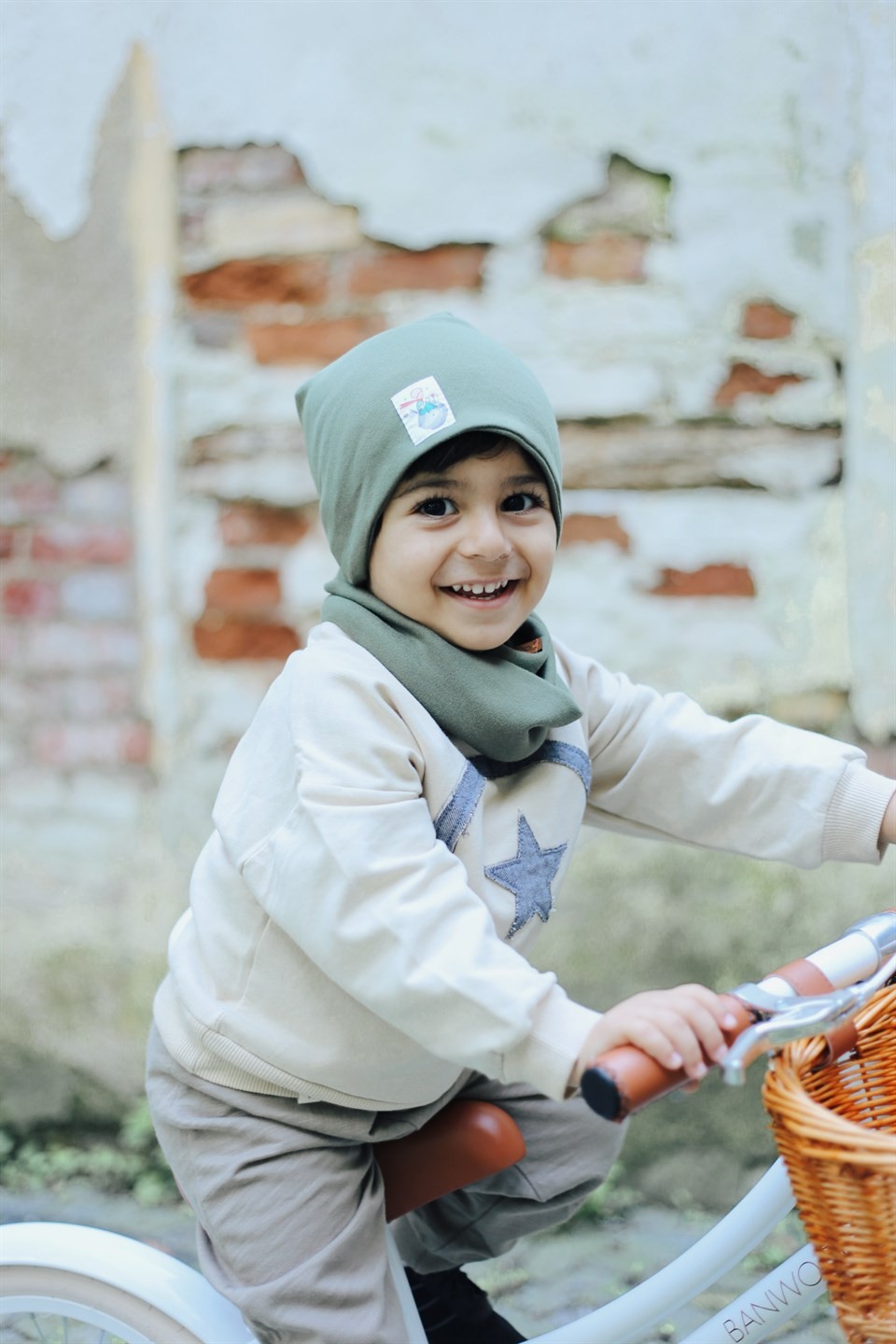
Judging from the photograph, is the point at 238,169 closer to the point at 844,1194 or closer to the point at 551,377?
the point at 551,377

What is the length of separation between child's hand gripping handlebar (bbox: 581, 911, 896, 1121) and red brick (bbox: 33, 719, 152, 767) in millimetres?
1536

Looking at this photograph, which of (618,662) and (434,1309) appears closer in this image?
(434,1309)

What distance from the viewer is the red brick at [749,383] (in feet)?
7.46

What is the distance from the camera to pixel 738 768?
1472 millimetres

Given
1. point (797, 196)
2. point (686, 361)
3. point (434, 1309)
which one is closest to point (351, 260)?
point (686, 361)

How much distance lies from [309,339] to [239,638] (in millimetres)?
522

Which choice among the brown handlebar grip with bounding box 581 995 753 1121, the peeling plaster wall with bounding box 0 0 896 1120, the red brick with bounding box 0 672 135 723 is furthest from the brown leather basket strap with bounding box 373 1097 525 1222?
the red brick with bounding box 0 672 135 723

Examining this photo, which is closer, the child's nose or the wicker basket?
the wicker basket

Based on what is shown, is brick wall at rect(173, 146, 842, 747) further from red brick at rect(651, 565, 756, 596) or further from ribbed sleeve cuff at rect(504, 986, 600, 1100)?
ribbed sleeve cuff at rect(504, 986, 600, 1100)

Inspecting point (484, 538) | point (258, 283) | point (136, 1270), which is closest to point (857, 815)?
point (484, 538)

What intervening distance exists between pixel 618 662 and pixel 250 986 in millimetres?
1152

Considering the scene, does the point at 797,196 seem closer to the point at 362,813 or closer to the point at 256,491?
the point at 256,491

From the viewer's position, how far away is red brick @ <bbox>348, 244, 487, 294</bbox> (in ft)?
7.53

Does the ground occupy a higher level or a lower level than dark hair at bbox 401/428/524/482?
lower
